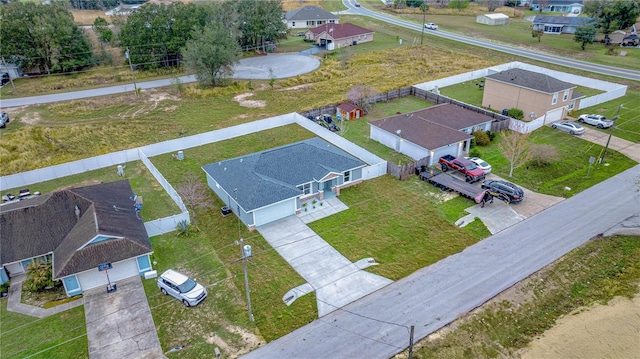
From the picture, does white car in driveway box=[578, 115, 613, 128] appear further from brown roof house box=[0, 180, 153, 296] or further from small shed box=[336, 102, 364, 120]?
brown roof house box=[0, 180, 153, 296]

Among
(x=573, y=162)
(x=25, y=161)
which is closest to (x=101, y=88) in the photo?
(x=25, y=161)

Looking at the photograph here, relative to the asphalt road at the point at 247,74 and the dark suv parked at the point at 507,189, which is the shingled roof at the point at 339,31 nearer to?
the asphalt road at the point at 247,74

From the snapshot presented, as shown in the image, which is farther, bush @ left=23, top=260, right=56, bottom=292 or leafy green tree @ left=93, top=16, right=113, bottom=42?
leafy green tree @ left=93, top=16, right=113, bottom=42

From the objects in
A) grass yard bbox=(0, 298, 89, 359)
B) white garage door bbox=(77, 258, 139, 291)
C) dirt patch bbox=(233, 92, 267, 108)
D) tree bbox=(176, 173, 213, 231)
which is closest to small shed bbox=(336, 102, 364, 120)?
dirt patch bbox=(233, 92, 267, 108)

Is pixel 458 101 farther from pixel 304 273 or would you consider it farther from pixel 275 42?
pixel 275 42

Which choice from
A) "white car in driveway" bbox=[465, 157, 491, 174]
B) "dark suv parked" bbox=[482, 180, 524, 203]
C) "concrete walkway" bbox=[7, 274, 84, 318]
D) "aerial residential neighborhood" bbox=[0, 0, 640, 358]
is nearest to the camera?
"aerial residential neighborhood" bbox=[0, 0, 640, 358]

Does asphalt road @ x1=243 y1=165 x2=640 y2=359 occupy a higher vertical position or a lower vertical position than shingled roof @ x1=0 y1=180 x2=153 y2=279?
lower
